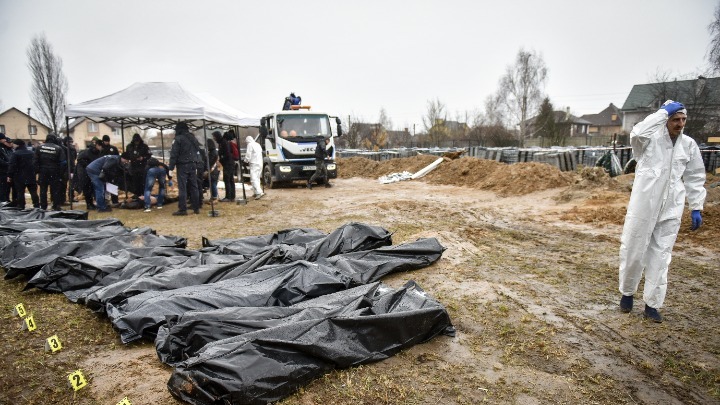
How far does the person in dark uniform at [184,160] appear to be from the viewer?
31.8 feet

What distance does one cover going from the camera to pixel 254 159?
1289cm

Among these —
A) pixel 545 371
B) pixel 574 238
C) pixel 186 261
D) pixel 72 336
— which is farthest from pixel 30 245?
pixel 574 238

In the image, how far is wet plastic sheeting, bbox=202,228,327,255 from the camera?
19.3ft

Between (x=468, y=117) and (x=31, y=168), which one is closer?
(x=31, y=168)

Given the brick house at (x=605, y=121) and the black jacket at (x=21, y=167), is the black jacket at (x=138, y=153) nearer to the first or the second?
the black jacket at (x=21, y=167)

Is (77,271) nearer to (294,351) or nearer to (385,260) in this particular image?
(294,351)

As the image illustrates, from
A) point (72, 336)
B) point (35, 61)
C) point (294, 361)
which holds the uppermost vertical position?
point (35, 61)

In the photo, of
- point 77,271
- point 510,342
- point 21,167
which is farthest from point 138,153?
point 510,342

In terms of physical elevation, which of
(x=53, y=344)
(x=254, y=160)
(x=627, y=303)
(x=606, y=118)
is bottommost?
(x=53, y=344)

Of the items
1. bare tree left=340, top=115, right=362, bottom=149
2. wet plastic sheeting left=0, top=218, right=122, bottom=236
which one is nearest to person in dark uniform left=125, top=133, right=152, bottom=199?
wet plastic sheeting left=0, top=218, right=122, bottom=236

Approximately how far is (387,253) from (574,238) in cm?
428

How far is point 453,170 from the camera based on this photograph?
56.7 ft

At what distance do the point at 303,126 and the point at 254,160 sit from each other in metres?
3.17

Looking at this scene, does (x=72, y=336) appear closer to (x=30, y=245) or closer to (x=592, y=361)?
(x=30, y=245)
